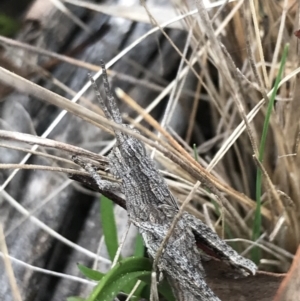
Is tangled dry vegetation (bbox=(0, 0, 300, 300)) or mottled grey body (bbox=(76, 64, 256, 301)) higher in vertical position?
tangled dry vegetation (bbox=(0, 0, 300, 300))

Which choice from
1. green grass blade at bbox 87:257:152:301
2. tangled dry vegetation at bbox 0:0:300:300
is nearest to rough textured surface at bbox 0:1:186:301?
tangled dry vegetation at bbox 0:0:300:300

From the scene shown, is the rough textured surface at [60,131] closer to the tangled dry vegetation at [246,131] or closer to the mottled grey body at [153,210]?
the tangled dry vegetation at [246,131]

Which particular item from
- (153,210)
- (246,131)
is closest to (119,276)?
(153,210)

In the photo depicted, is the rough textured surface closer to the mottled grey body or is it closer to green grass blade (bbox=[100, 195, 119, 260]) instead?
green grass blade (bbox=[100, 195, 119, 260])

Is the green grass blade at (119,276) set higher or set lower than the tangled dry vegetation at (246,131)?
lower

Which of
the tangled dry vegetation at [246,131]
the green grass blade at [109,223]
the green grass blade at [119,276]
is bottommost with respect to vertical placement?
the green grass blade at [119,276]

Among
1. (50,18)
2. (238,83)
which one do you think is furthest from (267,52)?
(50,18)

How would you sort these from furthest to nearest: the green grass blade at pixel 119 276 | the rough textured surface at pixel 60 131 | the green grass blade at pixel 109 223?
the rough textured surface at pixel 60 131, the green grass blade at pixel 109 223, the green grass blade at pixel 119 276

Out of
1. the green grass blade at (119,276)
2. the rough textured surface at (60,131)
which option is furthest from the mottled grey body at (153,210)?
the rough textured surface at (60,131)

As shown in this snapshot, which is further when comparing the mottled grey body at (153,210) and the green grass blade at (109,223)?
the green grass blade at (109,223)

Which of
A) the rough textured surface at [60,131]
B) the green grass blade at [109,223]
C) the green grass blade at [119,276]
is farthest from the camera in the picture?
the rough textured surface at [60,131]
